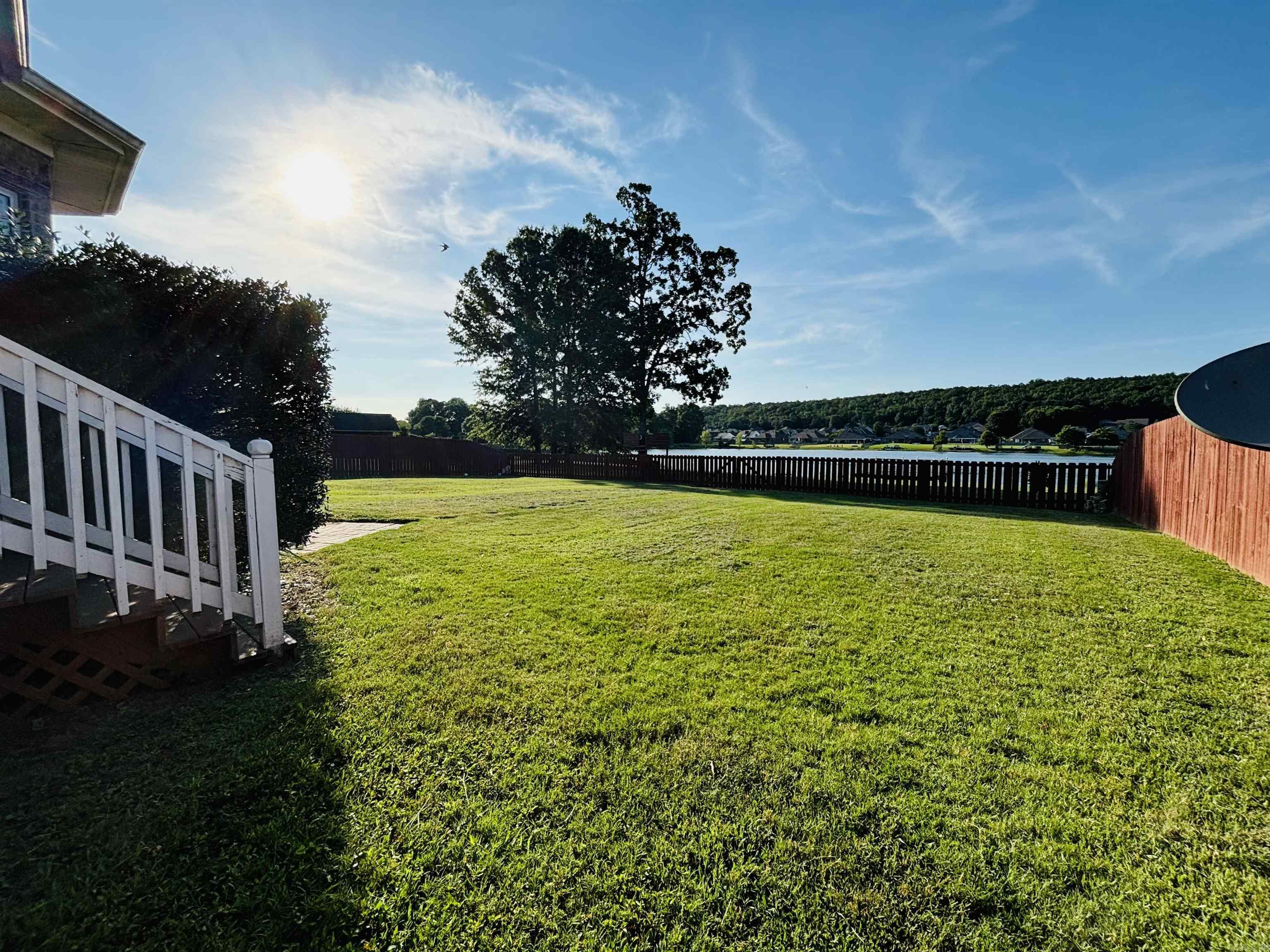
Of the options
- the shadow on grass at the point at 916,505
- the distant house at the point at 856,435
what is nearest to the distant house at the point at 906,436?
the distant house at the point at 856,435

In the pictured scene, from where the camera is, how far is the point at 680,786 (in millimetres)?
2084

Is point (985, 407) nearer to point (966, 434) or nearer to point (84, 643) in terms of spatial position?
point (966, 434)

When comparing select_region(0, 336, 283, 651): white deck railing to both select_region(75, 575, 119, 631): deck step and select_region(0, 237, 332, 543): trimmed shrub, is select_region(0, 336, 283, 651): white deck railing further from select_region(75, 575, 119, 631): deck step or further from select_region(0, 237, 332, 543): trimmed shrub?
select_region(0, 237, 332, 543): trimmed shrub

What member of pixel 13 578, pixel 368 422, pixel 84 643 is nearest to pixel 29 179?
pixel 13 578

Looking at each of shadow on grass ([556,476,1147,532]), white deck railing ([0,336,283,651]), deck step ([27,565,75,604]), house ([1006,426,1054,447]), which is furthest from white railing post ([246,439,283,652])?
house ([1006,426,1054,447])

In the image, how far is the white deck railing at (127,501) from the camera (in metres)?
2.19

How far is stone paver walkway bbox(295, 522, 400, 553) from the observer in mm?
6449

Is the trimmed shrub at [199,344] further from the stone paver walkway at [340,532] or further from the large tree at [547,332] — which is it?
the large tree at [547,332]

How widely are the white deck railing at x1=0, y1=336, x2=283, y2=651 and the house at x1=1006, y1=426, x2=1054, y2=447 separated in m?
20.3

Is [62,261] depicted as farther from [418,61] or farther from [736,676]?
[418,61]

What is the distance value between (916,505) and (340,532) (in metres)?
11.4

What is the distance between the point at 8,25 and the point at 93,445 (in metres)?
5.62

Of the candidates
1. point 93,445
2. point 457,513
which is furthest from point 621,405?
point 93,445

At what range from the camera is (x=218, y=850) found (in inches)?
67.5
